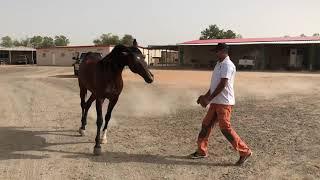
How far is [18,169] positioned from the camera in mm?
6754

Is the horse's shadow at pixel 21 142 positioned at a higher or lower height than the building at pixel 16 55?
higher

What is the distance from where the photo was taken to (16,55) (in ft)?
254

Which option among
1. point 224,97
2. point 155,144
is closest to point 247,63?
point 155,144

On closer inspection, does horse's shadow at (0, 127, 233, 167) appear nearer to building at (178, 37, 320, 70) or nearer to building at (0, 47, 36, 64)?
building at (178, 37, 320, 70)

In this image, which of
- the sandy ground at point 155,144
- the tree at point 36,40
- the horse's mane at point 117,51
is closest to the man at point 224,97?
the sandy ground at point 155,144

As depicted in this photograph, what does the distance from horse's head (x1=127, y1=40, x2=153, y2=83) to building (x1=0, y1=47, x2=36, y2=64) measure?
6919 cm

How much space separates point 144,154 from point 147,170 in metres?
0.98

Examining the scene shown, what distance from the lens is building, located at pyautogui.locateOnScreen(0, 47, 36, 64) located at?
74.4 metres

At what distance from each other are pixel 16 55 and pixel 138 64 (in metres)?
73.8

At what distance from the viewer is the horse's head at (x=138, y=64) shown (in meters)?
7.53

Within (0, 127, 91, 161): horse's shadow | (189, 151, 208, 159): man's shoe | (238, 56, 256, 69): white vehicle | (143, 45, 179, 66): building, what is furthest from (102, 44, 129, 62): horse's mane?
(143, 45, 179, 66): building

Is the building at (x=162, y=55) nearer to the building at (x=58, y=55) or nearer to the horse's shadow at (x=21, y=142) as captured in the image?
the building at (x=58, y=55)

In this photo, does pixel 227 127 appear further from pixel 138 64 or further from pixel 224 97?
pixel 138 64

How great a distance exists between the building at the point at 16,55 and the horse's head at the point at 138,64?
69.2 metres
